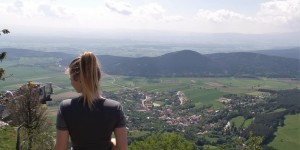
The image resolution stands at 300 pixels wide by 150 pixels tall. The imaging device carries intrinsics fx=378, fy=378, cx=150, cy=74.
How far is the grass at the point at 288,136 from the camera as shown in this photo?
66550 millimetres

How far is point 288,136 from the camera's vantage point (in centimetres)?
7412

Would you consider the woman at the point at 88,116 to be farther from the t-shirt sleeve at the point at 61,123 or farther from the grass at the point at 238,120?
the grass at the point at 238,120

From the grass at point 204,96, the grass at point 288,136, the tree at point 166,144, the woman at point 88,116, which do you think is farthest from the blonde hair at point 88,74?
the grass at point 204,96

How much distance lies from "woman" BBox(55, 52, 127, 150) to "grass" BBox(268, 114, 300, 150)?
6596 cm

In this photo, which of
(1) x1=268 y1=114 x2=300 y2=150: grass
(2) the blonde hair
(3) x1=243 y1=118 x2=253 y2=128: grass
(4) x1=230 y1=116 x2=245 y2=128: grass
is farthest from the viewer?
(4) x1=230 y1=116 x2=245 y2=128: grass

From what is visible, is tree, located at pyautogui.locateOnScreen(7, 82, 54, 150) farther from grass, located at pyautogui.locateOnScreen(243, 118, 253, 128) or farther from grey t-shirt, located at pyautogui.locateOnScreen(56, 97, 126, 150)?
grass, located at pyautogui.locateOnScreen(243, 118, 253, 128)

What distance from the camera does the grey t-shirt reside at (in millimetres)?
3447

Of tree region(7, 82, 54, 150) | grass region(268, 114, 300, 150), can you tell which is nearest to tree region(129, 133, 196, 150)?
tree region(7, 82, 54, 150)

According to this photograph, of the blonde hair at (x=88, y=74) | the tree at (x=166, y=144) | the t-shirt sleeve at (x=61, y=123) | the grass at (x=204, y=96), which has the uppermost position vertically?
the blonde hair at (x=88, y=74)

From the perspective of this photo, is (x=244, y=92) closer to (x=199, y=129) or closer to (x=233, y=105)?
(x=233, y=105)

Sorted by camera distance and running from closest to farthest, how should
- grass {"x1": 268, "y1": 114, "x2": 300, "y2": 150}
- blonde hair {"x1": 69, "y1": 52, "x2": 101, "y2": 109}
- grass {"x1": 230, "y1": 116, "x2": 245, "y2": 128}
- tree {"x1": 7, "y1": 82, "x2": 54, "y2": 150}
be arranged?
blonde hair {"x1": 69, "y1": 52, "x2": 101, "y2": 109} < tree {"x1": 7, "y1": 82, "x2": 54, "y2": 150} < grass {"x1": 268, "y1": 114, "x2": 300, "y2": 150} < grass {"x1": 230, "y1": 116, "x2": 245, "y2": 128}

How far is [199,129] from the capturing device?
267ft

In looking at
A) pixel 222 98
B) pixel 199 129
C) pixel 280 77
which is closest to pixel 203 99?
pixel 222 98

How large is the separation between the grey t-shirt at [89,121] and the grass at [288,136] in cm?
6598
